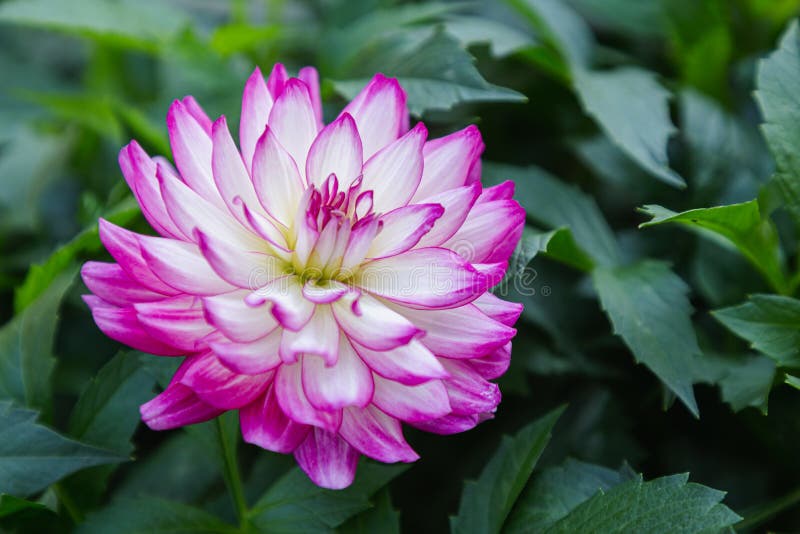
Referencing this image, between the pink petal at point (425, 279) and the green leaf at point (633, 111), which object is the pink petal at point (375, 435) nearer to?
the pink petal at point (425, 279)

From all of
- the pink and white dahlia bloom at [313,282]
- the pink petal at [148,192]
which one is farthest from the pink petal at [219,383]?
the pink petal at [148,192]

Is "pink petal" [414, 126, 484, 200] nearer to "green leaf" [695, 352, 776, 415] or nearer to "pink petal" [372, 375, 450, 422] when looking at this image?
"pink petal" [372, 375, 450, 422]

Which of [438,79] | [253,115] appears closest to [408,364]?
[253,115]

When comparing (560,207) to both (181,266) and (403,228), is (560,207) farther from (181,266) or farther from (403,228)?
(181,266)

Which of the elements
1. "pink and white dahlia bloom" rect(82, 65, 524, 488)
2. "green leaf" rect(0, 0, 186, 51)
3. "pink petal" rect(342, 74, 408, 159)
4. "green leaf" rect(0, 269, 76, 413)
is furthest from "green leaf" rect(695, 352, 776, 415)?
"green leaf" rect(0, 0, 186, 51)

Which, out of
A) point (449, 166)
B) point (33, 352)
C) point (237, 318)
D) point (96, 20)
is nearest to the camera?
point (237, 318)
